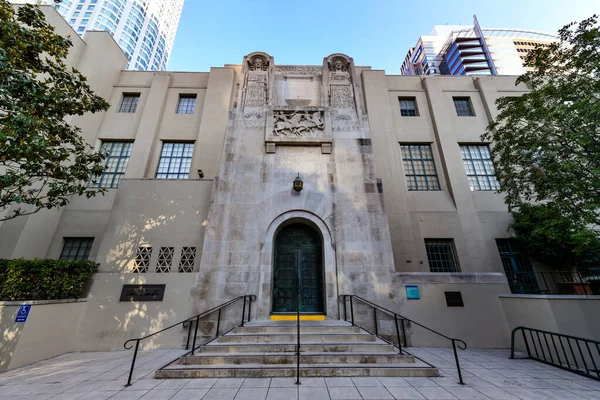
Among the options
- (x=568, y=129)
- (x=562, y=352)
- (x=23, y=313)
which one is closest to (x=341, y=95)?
(x=568, y=129)

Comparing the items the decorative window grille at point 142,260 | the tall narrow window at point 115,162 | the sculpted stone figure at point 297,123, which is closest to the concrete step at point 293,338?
the decorative window grille at point 142,260

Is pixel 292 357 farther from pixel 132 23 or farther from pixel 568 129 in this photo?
pixel 132 23

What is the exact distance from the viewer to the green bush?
691 cm

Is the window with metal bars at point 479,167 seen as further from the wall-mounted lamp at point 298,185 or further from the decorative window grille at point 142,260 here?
the decorative window grille at point 142,260

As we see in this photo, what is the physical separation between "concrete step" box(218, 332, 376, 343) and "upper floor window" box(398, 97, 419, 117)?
45.2 ft

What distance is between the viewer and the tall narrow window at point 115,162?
13.0m

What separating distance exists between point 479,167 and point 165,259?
57.2ft

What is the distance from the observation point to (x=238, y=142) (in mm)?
10609

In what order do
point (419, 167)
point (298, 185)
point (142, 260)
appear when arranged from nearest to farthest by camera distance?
point (142, 260) → point (298, 185) → point (419, 167)

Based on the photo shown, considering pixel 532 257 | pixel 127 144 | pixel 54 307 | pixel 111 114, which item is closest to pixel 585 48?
pixel 532 257

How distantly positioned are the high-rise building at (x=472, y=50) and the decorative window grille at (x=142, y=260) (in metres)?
81.7

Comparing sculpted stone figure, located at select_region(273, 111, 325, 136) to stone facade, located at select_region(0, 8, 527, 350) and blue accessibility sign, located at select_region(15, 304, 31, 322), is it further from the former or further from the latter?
blue accessibility sign, located at select_region(15, 304, 31, 322)

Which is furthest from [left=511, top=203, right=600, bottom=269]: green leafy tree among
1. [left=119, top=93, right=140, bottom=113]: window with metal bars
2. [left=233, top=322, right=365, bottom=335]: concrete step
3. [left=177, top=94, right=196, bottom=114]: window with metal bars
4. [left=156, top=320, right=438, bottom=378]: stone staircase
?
[left=119, top=93, right=140, bottom=113]: window with metal bars

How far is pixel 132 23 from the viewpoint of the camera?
71500 mm
